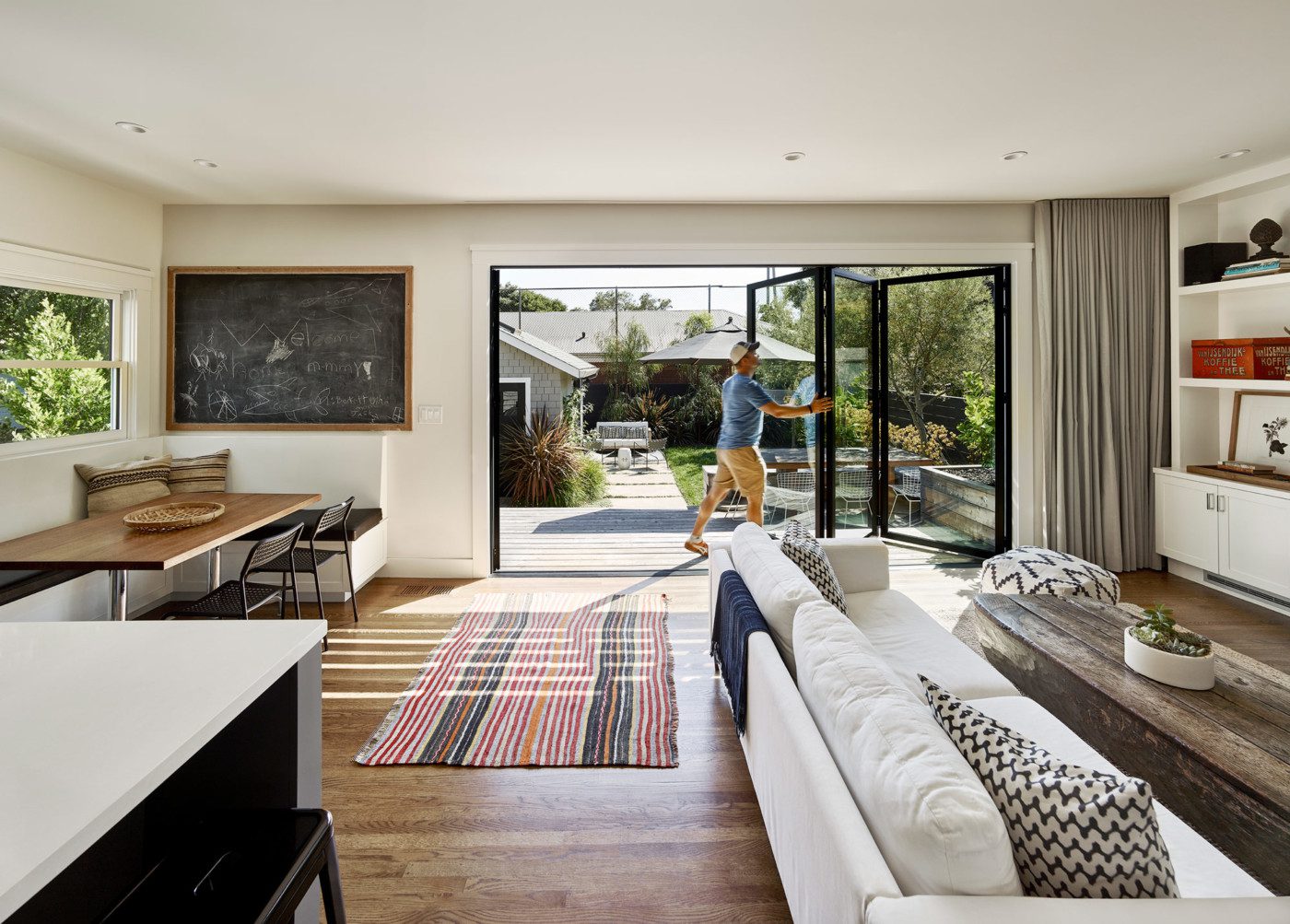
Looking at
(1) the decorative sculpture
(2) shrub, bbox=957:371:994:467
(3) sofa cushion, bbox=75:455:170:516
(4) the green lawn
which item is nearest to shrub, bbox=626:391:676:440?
(4) the green lawn

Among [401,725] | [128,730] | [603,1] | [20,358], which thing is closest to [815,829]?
[128,730]

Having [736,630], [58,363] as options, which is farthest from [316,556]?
[736,630]

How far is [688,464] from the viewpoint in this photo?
8.16 m

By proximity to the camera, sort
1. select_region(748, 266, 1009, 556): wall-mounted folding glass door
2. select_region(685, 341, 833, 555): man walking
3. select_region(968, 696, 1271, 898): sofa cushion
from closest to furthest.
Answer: select_region(968, 696, 1271, 898): sofa cushion < select_region(748, 266, 1009, 556): wall-mounted folding glass door < select_region(685, 341, 833, 555): man walking

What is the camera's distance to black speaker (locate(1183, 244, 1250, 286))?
4340 millimetres

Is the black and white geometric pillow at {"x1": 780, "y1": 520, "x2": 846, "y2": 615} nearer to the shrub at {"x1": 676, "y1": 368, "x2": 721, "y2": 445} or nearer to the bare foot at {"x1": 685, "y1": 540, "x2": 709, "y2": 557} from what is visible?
the bare foot at {"x1": 685, "y1": 540, "x2": 709, "y2": 557}

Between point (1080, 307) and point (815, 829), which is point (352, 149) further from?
point (1080, 307)

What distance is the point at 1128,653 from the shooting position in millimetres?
2096

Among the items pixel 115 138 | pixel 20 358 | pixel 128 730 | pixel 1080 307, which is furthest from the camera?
pixel 1080 307

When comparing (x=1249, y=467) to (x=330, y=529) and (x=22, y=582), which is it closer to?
(x=330, y=529)

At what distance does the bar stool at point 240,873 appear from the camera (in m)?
0.94

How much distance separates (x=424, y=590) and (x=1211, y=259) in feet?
17.4

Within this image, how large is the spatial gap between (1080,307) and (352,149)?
443cm

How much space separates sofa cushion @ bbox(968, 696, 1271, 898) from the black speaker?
3795 millimetres
